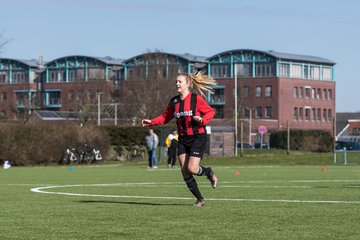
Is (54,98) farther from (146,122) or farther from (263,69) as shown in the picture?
(146,122)

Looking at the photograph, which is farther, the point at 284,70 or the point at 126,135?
the point at 284,70

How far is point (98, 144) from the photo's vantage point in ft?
194

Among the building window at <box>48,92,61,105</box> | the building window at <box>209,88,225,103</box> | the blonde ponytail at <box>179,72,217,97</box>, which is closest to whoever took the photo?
the blonde ponytail at <box>179,72,217,97</box>

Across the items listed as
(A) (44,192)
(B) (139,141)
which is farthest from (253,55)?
(A) (44,192)

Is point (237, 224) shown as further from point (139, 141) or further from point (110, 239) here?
point (139, 141)

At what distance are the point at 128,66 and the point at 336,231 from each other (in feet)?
447

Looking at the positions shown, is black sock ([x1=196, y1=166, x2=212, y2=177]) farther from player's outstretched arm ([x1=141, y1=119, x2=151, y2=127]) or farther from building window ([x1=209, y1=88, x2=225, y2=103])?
building window ([x1=209, y1=88, x2=225, y2=103])

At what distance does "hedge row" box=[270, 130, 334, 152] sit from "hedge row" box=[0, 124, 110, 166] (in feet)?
101

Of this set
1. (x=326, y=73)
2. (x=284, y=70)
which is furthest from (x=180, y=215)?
(x=326, y=73)

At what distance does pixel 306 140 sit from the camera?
85125 millimetres

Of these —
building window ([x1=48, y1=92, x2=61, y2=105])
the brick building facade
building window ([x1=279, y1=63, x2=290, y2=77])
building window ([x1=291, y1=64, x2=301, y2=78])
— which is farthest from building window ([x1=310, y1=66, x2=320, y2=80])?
building window ([x1=48, y1=92, x2=61, y2=105])

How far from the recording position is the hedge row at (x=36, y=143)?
51.0 meters

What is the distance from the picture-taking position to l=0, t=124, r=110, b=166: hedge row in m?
51.0

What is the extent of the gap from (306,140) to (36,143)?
38201 mm
